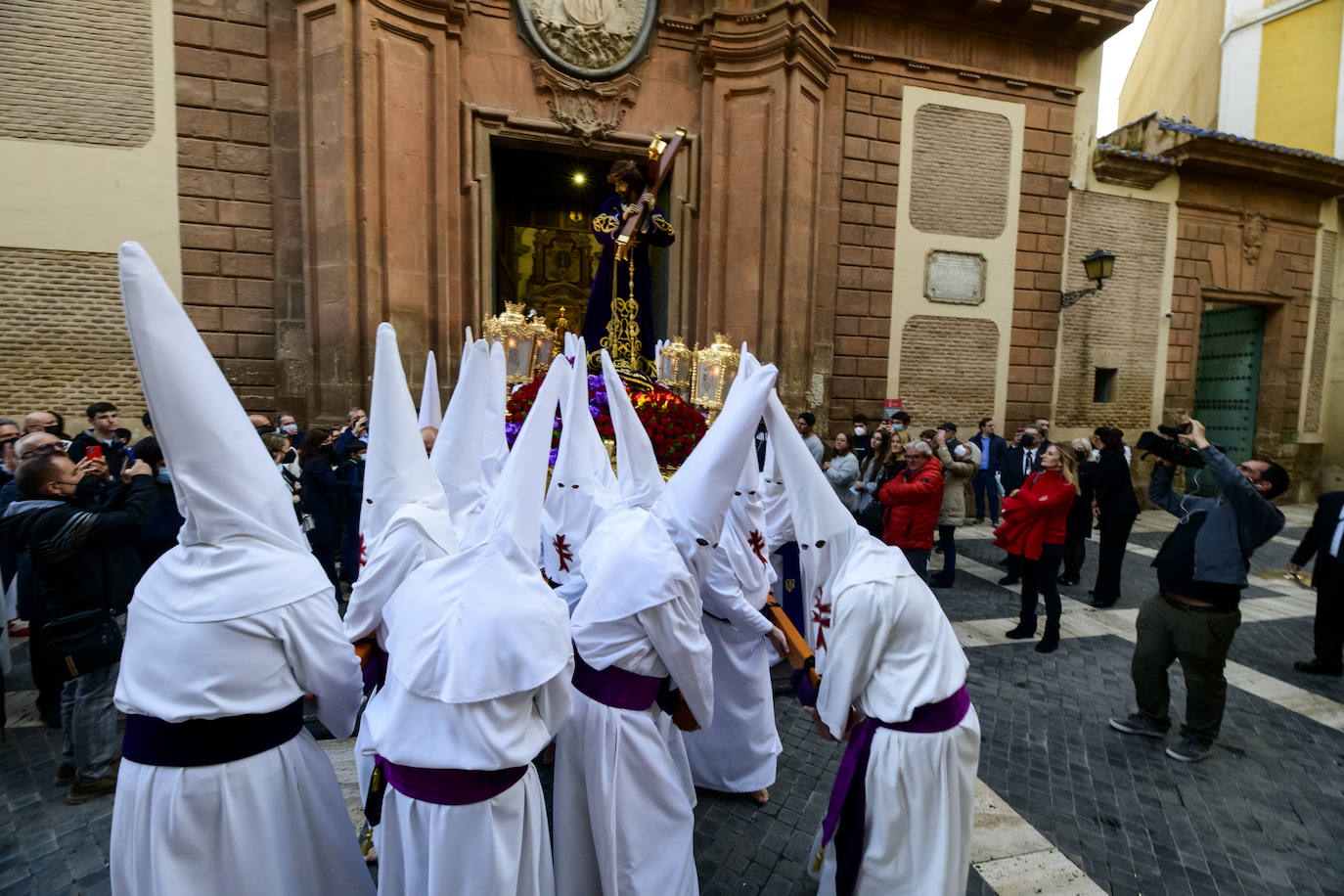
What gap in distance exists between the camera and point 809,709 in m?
2.70

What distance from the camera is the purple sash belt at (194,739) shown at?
6.57ft

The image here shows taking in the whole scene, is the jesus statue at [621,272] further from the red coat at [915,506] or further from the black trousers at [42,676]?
the black trousers at [42,676]

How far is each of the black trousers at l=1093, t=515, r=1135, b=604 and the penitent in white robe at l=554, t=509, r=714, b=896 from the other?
6.22m

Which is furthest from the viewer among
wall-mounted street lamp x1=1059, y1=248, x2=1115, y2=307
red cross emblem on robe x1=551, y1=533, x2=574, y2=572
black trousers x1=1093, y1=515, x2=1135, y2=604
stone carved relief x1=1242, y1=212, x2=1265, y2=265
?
stone carved relief x1=1242, y1=212, x2=1265, y2=265

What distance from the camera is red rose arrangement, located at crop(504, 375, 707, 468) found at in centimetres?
529

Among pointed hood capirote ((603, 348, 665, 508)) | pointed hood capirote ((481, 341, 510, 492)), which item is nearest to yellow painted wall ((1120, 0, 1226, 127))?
pointed hood capirote ((481, 341, 510, 492))

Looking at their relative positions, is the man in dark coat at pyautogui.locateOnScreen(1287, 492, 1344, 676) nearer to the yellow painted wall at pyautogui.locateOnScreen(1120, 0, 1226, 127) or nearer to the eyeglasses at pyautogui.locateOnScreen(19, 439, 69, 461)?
the eyeglasses at pyautogui.locateOnScreen(19, 439, 69, 461)

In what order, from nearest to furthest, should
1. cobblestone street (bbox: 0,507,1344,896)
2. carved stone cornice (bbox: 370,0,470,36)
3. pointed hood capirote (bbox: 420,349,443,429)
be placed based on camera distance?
cobblestone street (bbox: 0,507,1344,896) < pointed hood capirote (bbox: 420,349,443,429) < carved stone cornice (bbox: 370,0,470,36)

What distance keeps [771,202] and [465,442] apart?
328 inches

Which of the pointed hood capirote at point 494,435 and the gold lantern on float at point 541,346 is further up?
the gold lantern on float at point 541,346

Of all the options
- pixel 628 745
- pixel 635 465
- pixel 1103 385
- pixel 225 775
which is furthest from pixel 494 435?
pixel 1103 385

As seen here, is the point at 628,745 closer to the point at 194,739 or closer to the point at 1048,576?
the point at 194,739

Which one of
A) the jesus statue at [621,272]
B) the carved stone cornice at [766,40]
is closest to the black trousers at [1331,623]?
the jesus statue at [621,272]

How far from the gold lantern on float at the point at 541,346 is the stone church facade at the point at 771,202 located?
3744 millimetres
